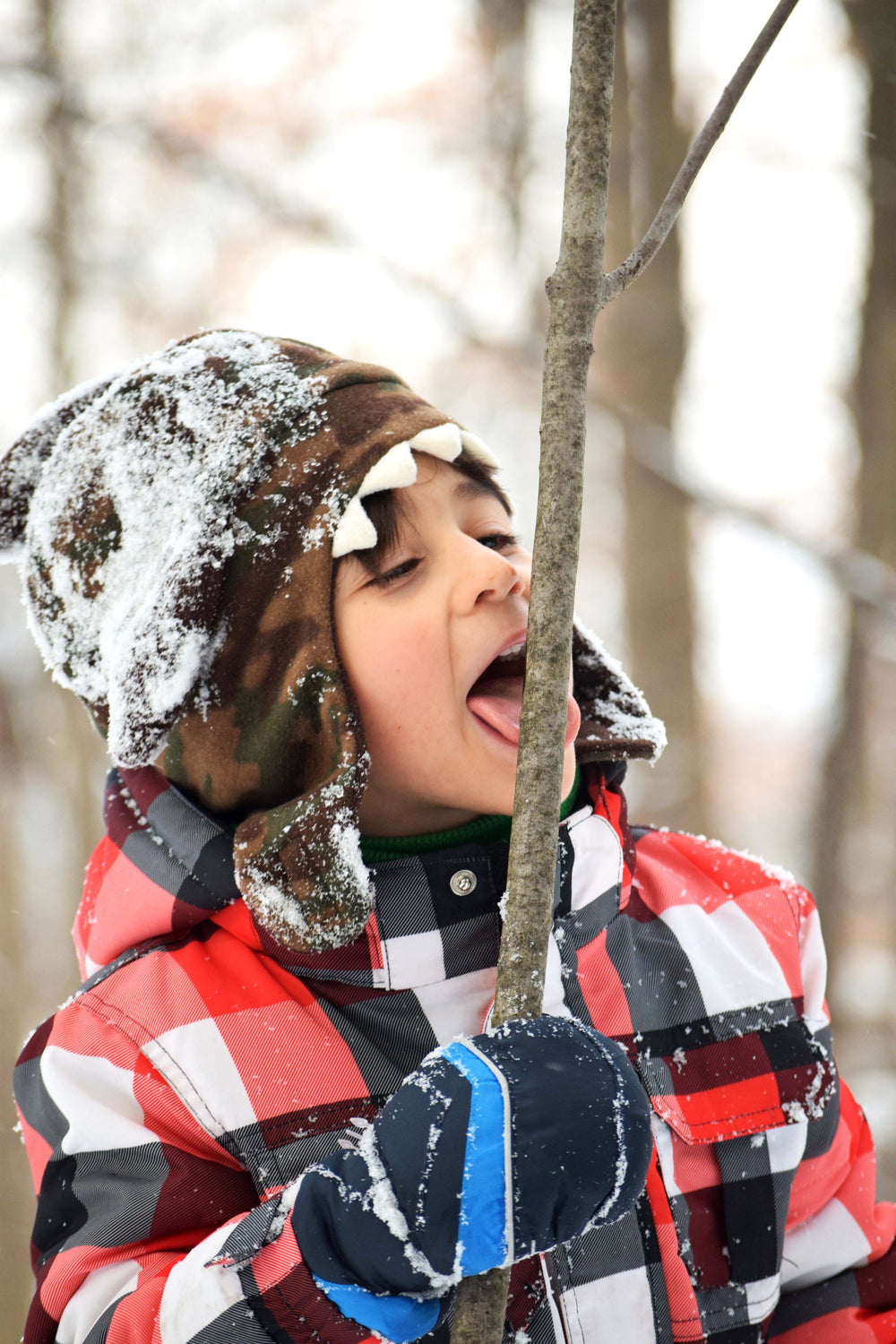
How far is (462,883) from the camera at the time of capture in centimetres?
112

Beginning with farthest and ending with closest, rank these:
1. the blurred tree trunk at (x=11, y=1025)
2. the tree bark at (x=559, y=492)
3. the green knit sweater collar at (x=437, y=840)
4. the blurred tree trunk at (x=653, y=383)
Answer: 1. the blurred tree trunk at (x=653, y=383)
2. the blurred tree trunk at (x=11, y=1025)
3. the green knit sweater collar at (x=437, y=840)
4. the tree bark at (x=559, y=492)

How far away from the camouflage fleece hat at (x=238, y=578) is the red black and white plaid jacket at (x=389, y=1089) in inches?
4.4

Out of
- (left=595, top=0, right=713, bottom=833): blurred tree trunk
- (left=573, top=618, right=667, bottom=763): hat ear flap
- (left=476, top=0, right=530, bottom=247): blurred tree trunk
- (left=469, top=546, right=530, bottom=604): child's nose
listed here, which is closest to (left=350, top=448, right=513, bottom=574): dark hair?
(left=469, top=546, right=530, bottom=604): child's nose

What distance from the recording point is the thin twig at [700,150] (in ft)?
2.25

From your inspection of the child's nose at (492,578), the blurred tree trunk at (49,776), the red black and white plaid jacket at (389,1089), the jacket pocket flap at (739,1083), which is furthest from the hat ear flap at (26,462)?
the blurred tree trunk at (49,776)

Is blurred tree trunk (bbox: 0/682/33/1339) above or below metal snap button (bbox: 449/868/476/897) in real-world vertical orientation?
below

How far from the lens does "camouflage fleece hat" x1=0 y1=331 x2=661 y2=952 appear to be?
1.04 metres

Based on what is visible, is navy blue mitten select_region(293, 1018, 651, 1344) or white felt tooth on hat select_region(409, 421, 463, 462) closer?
navy blue mitten select_region(293, 1018, 651, 1344)

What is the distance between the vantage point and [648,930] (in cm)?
129

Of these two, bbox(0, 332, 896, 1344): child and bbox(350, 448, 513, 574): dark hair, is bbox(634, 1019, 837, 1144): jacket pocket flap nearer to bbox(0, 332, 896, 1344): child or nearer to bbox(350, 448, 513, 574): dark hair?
bbox(0, 332, 896, 1344): child

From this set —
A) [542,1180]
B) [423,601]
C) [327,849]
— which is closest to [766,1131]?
[542,1180]

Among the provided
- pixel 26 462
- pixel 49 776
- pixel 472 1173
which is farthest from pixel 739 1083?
pixel 49 776

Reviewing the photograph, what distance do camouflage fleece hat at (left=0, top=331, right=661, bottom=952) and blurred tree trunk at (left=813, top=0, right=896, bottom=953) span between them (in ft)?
14.0

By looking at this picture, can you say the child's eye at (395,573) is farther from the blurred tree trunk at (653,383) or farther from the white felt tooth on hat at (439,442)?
the blurred tree trunk at (653,383)
